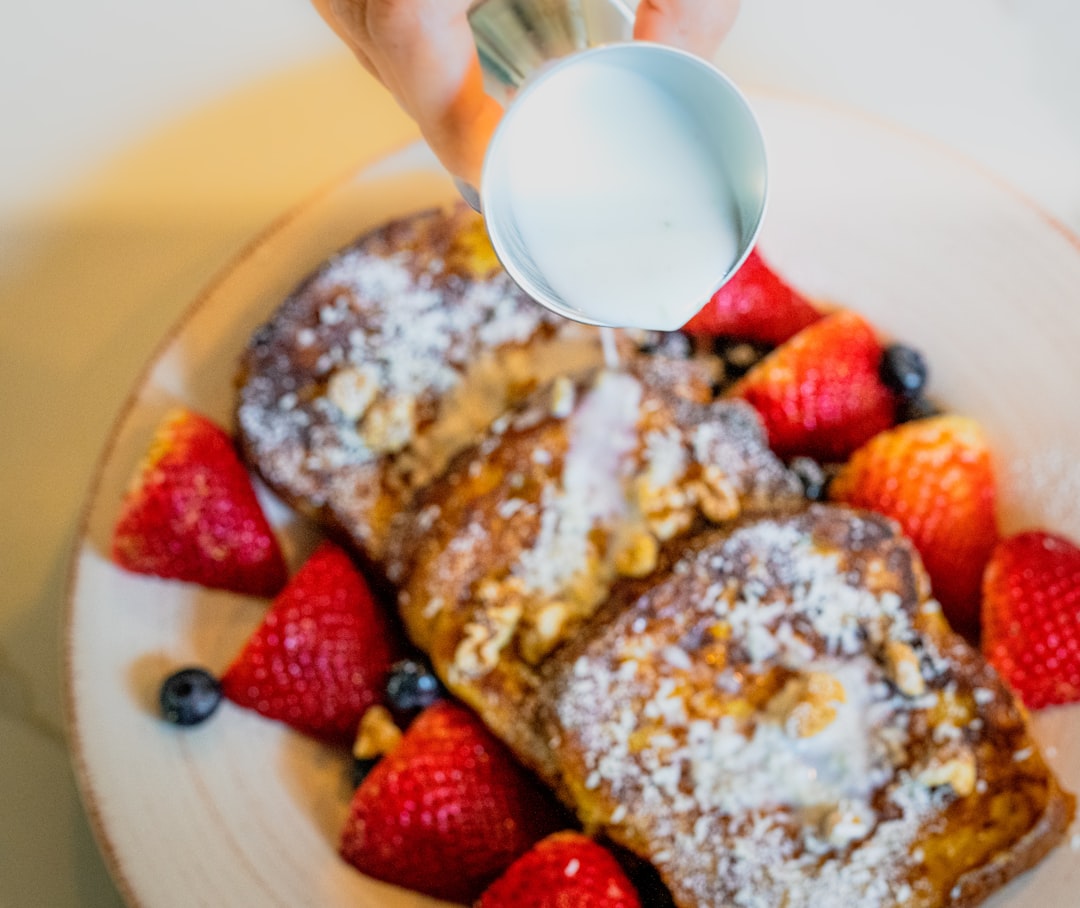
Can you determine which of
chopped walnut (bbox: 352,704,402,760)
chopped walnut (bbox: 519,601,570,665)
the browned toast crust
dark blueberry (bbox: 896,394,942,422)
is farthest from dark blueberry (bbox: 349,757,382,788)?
dark blueberry (bbox: 896,394,942,422)

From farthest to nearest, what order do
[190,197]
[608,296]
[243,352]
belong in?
[190,197] → [243,352] → [608,296]

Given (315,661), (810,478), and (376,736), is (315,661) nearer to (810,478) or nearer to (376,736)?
(376,736)

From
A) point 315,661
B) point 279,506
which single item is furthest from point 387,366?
point 315,661

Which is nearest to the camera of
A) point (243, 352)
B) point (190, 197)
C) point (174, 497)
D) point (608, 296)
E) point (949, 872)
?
point (608, 296)

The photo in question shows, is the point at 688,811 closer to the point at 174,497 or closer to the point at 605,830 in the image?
the point at 605,830

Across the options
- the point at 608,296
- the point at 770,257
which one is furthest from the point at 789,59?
the point at 608,296

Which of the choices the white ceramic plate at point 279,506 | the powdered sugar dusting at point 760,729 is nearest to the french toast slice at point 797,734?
the powdered sugar dusting at point 760,729
